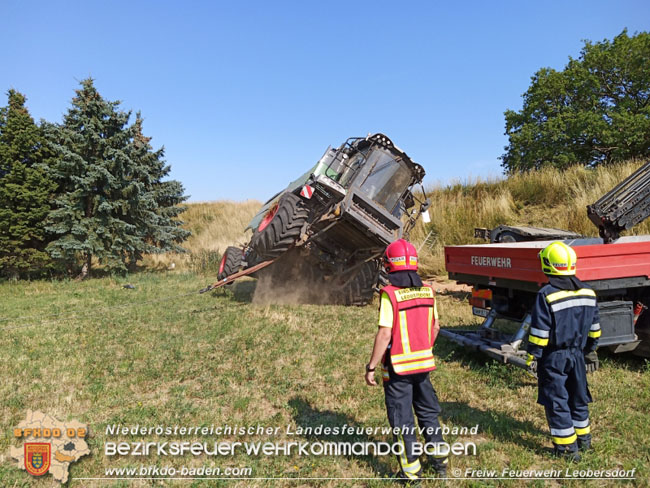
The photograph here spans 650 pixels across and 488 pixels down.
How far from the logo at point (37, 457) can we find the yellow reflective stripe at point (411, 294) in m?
2.81

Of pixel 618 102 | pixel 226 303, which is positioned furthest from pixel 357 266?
pixel 618 102

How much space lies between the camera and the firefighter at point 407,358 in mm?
2725

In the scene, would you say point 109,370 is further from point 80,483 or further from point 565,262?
point 565,262

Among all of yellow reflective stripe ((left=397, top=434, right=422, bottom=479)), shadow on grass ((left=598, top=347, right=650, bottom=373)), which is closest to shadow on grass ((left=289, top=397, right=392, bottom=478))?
yellow reflective stripe ((left=397, top=434, right=422, bottom=479))

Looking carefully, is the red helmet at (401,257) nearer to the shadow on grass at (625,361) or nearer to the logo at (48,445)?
the logo at (48,445)

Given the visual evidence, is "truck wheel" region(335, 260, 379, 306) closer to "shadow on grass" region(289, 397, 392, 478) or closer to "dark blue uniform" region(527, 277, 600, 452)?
"shadow on grass" region(289, 397, 392, 478)

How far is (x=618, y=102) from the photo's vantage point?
64.1ft

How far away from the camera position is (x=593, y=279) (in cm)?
→ 431

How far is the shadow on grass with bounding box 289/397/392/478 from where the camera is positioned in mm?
3081

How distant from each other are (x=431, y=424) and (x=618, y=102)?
22.7m

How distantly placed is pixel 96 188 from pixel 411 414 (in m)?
13.9

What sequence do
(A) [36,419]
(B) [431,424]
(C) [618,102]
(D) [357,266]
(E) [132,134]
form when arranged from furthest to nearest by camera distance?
(C) [618,102]
(E) [132,134]
(D) [357,266]
(A) [36,419]
(B) [431,424]

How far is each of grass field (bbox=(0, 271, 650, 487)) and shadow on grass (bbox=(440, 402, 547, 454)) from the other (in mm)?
12

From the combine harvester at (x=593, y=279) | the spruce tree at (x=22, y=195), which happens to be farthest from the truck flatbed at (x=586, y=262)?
the spruce tree at (x=22, y=195)
